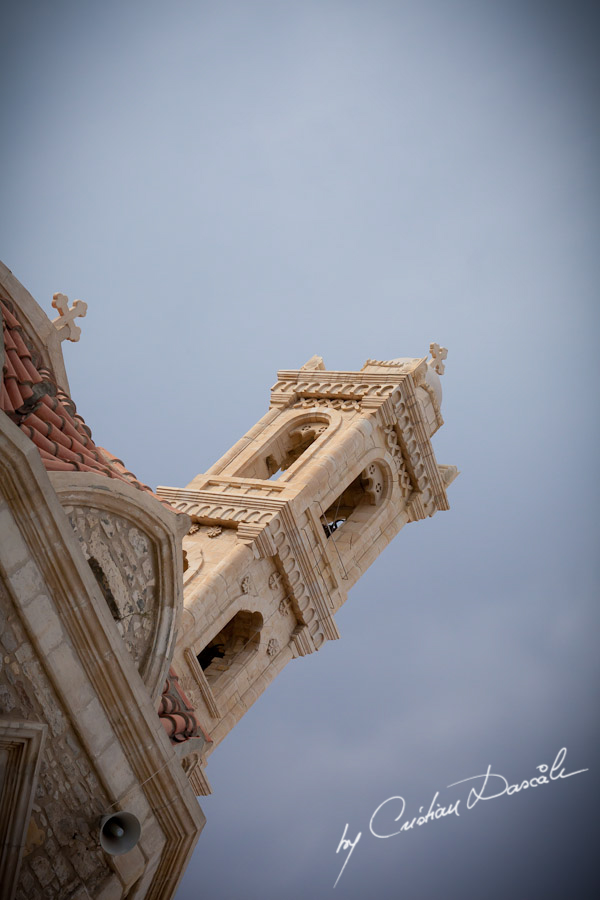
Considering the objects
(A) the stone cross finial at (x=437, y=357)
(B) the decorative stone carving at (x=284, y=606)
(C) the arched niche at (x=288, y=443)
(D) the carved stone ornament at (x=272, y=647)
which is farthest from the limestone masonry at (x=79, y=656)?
(A) the stone cross finial at (x=437, y=357)

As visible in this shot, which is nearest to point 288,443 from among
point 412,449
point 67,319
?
point 412,449

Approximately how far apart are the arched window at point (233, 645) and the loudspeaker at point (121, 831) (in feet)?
41.8

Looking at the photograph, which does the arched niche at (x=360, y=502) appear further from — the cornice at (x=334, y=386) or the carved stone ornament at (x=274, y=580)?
the carved stone ornament at (x=274, y=580)

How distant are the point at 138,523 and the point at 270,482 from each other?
13.6 metres

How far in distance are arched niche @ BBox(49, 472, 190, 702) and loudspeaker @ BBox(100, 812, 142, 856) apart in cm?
142

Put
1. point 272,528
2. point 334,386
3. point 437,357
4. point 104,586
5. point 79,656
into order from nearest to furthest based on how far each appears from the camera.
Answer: point 79,656 → point 104,586 → point 272,528 → point 334,386 → point 437,357

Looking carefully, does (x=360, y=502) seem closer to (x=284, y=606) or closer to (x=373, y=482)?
(x=373, y=482)

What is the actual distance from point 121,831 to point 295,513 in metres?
14.3

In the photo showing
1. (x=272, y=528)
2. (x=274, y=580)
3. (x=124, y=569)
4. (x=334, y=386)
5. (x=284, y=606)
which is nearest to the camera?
(x=124, y=569)

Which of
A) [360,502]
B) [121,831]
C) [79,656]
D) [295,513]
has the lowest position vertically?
[121,831]

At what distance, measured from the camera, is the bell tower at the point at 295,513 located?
22.8m

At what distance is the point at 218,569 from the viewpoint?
74.4 ft

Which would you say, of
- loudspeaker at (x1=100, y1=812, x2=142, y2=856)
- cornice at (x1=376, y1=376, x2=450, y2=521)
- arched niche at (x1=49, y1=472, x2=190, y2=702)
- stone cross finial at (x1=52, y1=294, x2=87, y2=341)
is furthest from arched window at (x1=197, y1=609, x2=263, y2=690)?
loudspeaker at (x1=100, y1=812, x2=142, y2=856)

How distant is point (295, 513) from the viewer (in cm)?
2441
